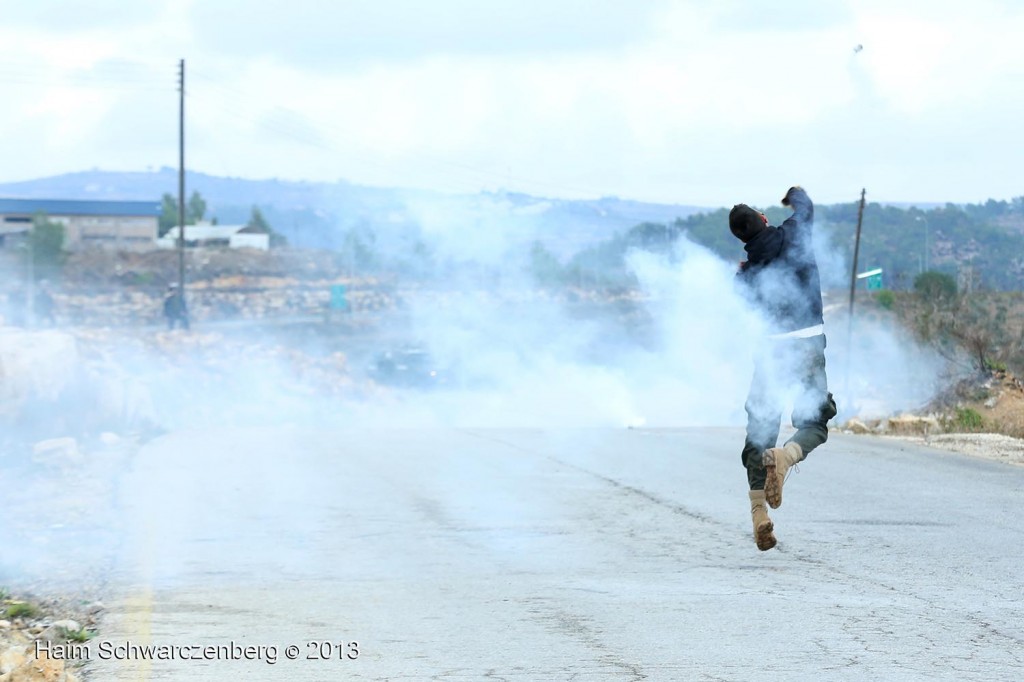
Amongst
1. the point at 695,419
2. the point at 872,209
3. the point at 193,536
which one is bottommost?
the point at 695,419

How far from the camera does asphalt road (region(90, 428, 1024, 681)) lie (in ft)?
21.6

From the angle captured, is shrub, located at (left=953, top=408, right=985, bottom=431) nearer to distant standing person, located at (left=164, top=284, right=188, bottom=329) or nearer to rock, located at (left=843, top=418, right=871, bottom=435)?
rock, located at (left=843, top=418, right=871, bottom=435)

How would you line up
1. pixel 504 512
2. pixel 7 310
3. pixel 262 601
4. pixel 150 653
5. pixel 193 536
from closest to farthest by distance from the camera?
1. pixel 150 653
2. pixel 262 601
3. pixel 193 536
4. pixel 504 512
5. pixel 7 310

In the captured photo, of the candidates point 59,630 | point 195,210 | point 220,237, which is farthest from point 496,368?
point 195,210

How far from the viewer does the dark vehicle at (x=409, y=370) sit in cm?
3631

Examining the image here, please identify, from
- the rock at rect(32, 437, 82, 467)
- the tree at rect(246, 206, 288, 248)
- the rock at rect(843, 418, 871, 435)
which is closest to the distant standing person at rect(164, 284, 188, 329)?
the rock at rect(32, 437, 82, 467)

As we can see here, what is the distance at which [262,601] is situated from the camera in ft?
27.0

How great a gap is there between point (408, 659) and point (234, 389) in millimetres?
31557

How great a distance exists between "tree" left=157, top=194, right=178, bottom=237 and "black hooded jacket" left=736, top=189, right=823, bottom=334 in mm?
112913

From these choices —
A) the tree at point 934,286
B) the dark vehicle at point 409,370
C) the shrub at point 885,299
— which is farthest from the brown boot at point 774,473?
the shrub at point 885,299

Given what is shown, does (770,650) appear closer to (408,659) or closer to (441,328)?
(408,659)

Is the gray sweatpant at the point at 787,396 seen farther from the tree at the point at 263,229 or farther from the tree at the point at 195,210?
the tree at the point at 195,210

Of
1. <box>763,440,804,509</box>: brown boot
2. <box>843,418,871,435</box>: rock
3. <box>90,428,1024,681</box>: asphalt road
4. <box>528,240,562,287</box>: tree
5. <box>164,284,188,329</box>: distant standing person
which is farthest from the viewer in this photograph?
<box>164,284,188,329</box>: distant standing person

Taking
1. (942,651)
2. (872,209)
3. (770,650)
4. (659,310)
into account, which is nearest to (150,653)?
(770,650)
